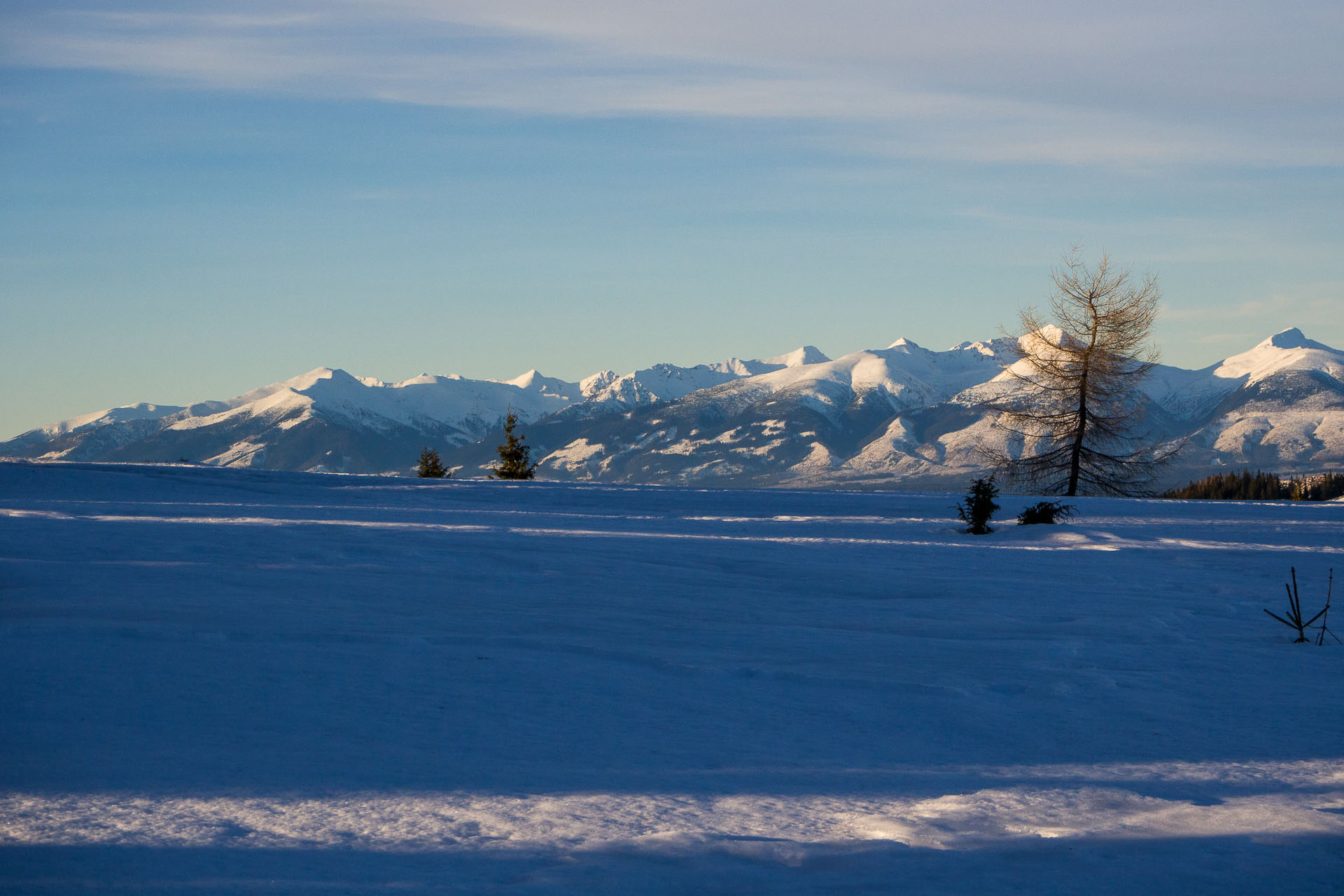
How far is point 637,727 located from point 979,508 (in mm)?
13747

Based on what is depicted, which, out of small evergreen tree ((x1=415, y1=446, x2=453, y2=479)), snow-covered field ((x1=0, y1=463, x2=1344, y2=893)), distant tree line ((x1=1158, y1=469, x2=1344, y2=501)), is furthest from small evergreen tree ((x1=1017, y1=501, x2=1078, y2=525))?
small evergreen tree ((x1=415, y1=446, x2=453, y2=479))

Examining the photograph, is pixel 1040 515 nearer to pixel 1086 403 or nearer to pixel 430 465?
pixel 1086 403

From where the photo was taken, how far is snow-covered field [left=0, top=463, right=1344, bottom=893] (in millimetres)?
4578

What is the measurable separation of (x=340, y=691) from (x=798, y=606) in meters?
5.54

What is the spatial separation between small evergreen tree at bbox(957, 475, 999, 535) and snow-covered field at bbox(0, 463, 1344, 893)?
548cm

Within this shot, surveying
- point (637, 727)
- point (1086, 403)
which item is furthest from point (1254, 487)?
point (637, 727)

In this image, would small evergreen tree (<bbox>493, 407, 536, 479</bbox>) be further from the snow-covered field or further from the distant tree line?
the snow-covered field

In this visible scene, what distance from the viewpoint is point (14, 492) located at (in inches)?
835

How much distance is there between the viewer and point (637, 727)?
6.47 meters

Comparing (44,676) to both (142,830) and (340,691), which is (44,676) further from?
(142,830)

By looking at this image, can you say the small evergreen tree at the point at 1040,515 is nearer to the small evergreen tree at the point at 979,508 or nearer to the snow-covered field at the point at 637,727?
the small evergreen tree at the point at 979,508

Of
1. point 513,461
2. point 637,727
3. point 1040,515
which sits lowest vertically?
point 637,727

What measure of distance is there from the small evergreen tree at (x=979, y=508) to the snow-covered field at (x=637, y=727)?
216 inches

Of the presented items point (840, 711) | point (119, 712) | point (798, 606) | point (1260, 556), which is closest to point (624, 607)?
point (798, 606)
